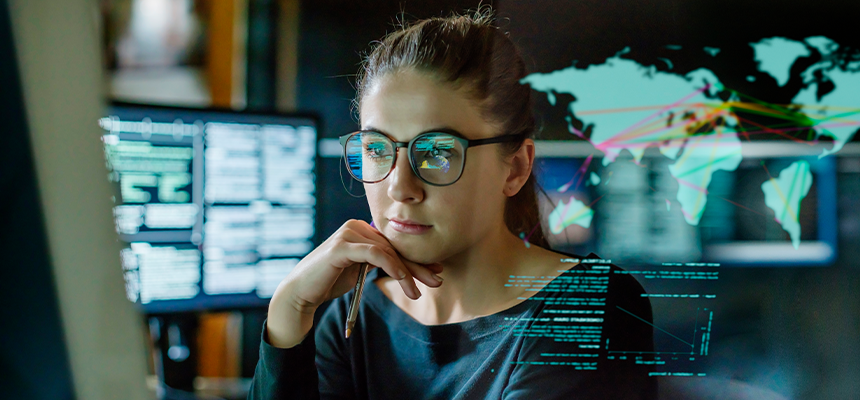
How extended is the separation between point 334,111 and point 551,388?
1.74ft

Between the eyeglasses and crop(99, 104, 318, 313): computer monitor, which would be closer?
the eyeglasses

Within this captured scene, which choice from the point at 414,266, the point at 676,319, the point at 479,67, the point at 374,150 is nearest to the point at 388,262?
the point at 414,266

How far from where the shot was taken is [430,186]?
26.3 inches

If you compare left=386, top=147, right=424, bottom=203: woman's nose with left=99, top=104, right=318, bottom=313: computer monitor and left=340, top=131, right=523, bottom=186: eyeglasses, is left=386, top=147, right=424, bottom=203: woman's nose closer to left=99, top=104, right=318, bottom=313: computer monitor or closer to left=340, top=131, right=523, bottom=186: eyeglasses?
left=340, top=131, right=523, bottom=186: eyeglasses

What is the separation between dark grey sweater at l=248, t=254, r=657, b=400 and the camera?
715mm

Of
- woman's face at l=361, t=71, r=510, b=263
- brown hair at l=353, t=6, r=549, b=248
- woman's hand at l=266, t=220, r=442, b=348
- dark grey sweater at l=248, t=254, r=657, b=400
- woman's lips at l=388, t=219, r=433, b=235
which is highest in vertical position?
brown hair at l=353, t=6, r=549, b=248

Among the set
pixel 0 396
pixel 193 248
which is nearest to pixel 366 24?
pixel 193 248

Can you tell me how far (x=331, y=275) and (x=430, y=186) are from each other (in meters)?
0.21

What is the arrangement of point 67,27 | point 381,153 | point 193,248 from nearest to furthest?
1. point 67,27
2. point 381,153
3. point 193,248

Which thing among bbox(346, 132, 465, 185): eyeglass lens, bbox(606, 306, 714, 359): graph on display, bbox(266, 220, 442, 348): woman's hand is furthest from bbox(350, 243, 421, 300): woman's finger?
bbox(606, 306, 714, 359): graph on display

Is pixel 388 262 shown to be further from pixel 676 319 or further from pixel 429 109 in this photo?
pixel 676 319

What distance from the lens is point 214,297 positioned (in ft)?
2.69

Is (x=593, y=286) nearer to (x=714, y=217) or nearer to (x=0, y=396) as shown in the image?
(x=714, y=217)

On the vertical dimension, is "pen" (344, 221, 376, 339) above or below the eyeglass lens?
below
